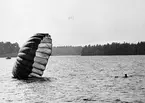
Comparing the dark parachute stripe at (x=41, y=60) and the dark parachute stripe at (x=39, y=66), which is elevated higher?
the dark parachute stripe at (x=41, y=60)

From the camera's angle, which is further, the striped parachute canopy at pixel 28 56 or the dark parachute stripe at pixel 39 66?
the dark parachute stripe at pixel 39 66

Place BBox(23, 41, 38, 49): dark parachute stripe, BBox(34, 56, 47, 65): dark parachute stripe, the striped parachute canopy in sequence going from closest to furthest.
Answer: the striped parachute canopy < BBox(23, 41, 38, 49): dark parachute stripe < BBox(34, 56, 47, 65): dark parachute stripe

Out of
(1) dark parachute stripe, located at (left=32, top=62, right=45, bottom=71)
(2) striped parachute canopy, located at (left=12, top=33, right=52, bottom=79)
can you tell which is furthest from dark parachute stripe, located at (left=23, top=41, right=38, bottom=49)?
(1) dark parachute stripe, located at (left=32, top=62, right=45, bottom=71)

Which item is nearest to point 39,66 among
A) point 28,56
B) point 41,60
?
point 41,60

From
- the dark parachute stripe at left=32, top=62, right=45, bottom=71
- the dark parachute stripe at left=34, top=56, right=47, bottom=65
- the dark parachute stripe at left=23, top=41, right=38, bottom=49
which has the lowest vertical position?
the dark parachute stripe at left=32, top=62, right=45, bottom=71

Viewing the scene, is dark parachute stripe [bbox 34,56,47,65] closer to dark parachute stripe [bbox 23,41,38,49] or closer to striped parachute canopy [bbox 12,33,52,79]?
striped parachute canopy [bbox 12,33,52,79]

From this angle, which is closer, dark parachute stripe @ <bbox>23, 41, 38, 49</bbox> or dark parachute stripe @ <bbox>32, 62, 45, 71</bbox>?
dark parachute stripe @ <bbox>23, 41, 38, 49</bbox>

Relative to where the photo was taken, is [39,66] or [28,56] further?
[39,66]

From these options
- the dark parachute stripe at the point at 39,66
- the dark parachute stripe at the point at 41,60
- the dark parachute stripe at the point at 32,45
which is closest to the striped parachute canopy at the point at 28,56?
the dark parachute stripe at the point at 32,45

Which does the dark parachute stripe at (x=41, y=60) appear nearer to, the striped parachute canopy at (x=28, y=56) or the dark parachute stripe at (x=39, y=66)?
the dark parachute stripe at (x=39, y=66)

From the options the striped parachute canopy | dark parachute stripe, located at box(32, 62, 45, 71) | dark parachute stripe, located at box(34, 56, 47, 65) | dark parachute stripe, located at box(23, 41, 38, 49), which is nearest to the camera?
the striped parachute canopy

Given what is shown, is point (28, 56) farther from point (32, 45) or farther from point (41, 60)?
point (41, 60)

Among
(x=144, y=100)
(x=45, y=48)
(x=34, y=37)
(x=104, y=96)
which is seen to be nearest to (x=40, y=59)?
(x=45, y=48)

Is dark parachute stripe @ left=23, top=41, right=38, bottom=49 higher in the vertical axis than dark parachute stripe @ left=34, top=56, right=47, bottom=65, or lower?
higher
